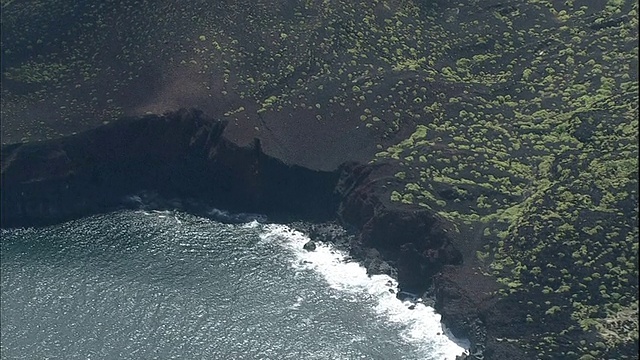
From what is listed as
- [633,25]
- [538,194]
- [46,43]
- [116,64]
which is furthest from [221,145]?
[633,25]

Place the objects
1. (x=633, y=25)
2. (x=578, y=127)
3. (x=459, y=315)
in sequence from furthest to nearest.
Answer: (x=633, y=25)
(x=578, y=127)
(x=459, y=315)

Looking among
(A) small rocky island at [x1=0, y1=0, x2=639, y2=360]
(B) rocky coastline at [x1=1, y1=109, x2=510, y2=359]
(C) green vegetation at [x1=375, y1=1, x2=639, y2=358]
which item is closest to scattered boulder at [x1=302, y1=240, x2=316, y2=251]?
(B) rocky coastline at [x1=1, y1=109, x2=510, y2=359]

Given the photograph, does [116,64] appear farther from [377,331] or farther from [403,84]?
[377,331]

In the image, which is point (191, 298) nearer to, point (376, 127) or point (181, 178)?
point (181, 178)

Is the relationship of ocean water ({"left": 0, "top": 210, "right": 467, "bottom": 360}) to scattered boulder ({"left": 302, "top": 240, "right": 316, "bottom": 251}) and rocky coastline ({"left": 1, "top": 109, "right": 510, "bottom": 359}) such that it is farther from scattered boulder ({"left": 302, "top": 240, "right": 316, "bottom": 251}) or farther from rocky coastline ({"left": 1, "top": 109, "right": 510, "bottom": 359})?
rocky coastline ({"left": 1, "top": 109, "right": 510, "bottom": 359})

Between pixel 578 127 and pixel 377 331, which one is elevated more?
pixel 578 127

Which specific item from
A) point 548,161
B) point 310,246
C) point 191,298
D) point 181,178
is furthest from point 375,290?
point 181,178

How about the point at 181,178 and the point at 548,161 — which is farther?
the point at 181,178
